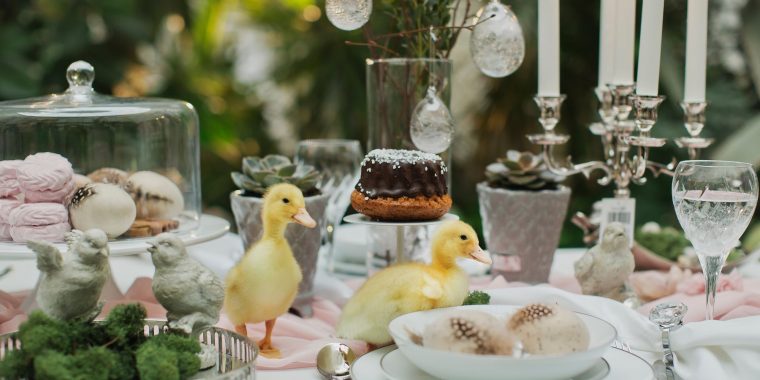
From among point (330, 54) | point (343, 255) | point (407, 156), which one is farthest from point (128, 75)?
point (407, 156)

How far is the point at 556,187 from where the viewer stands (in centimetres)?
166

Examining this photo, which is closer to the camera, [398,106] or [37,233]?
[37,233]

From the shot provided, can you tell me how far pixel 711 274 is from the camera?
1.23m

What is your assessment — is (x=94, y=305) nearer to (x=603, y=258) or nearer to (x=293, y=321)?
(x=293, y=321)

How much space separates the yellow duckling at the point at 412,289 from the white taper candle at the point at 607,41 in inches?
24.5

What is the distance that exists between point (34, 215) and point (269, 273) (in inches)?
16.3

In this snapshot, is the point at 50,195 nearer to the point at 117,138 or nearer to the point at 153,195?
the point at 153,195

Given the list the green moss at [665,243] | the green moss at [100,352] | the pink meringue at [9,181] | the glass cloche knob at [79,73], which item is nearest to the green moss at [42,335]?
the green moss at [100,352]

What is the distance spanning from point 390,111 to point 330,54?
1966 mm

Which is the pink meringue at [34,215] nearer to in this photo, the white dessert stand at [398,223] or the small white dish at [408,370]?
the white dessert stand at [398,223]

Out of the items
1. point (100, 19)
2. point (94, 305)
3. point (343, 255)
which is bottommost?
point (343, 255)

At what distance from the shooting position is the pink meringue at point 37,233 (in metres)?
1.31

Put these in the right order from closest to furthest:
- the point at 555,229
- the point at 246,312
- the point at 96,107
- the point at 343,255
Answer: the point at 246,312 → the point at 96,107 → the point at 555,229 → the point at 343,255

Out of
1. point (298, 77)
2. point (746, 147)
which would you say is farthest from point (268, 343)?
point (298, 77)
